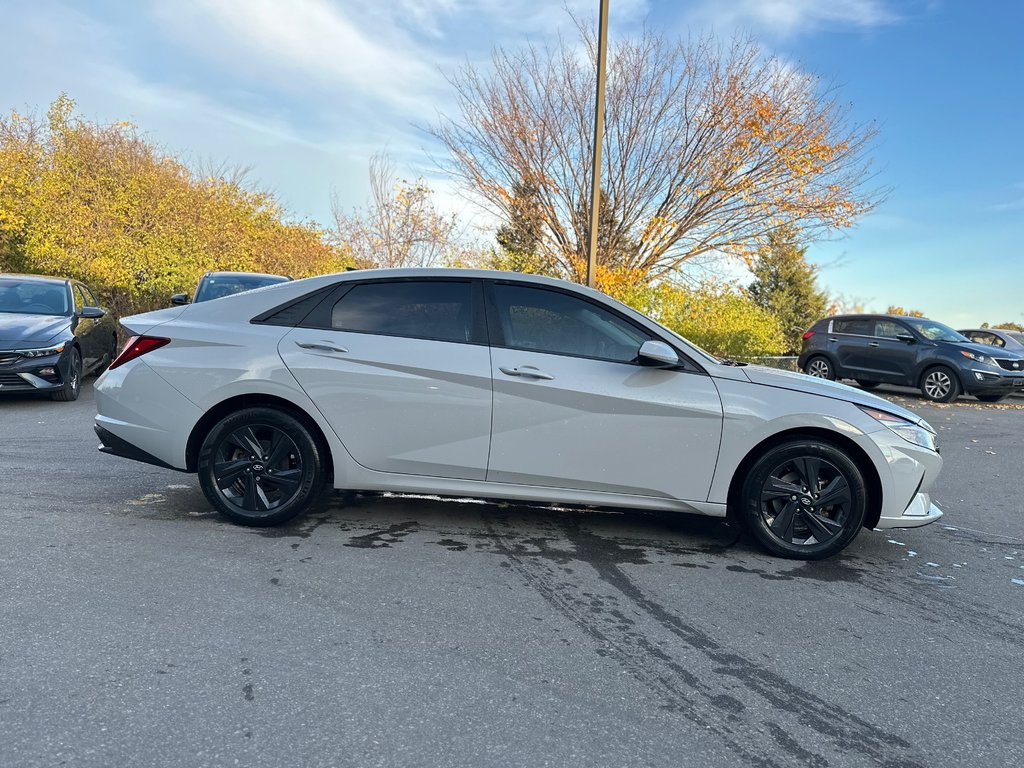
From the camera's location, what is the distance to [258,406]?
14.3 feet

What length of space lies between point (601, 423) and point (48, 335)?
25.5ft

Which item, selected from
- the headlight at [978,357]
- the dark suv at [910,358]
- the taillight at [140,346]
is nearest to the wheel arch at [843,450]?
the taillight at [140,346]

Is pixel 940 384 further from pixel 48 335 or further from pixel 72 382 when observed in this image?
pixel 48 335

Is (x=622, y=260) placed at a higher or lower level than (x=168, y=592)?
higher

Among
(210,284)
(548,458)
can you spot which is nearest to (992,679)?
Answer: (548,458)

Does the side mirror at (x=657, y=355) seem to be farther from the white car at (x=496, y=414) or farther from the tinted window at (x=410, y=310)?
the tinted window at (x=410, y=310)

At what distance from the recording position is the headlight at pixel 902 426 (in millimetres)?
4188

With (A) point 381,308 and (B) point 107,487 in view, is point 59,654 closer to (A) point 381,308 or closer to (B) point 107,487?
(A) point 381,308

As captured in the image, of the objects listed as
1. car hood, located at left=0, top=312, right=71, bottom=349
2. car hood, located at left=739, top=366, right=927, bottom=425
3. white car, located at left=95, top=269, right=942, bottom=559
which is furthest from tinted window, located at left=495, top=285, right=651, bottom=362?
car hood, located at left=0, top=312, right=71, bottom=349

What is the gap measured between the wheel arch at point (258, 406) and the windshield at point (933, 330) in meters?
13.0

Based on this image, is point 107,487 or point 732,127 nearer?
point 107,487

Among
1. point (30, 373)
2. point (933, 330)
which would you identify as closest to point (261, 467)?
point (30, 373)

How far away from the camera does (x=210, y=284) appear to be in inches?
444

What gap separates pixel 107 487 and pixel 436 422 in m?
2.67
